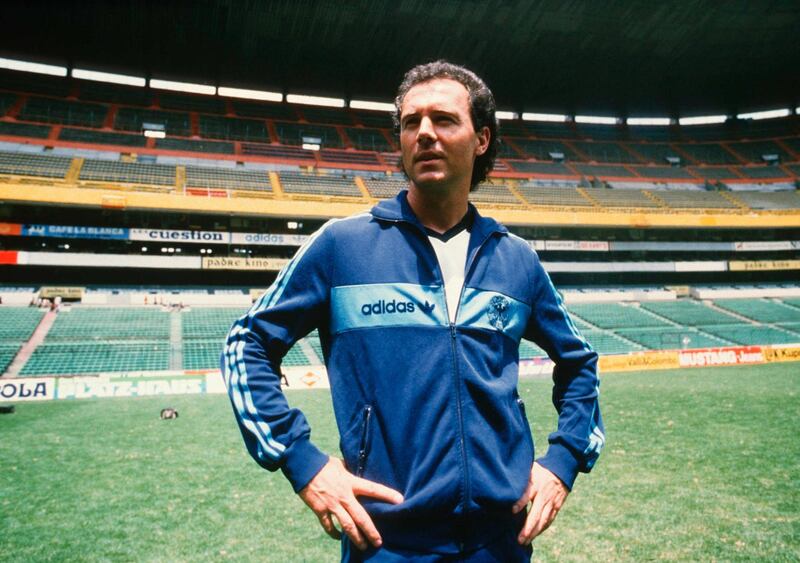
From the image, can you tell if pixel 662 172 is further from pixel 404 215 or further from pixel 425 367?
pixel 425 367

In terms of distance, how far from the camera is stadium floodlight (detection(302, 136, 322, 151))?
1666 inches

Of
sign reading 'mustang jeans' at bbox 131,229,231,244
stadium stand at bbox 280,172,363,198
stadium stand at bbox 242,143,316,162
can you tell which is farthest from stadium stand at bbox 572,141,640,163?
sign reading 'mustang jeans' at bbox 131,229,231,244

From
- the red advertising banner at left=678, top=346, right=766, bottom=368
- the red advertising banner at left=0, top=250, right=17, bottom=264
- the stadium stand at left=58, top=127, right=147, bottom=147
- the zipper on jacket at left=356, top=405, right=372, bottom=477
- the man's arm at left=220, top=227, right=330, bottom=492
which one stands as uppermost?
the stadium stand at left=58, top=127, right=147, bottom=147

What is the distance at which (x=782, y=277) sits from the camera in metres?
42.9

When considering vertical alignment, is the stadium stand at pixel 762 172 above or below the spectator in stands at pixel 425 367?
above

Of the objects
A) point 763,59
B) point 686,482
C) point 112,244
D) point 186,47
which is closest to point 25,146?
point 112,244

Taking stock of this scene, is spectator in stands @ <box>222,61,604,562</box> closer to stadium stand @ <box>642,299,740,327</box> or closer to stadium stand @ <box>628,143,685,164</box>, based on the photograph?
stadium stand @ <box>642,299,740,327</box>

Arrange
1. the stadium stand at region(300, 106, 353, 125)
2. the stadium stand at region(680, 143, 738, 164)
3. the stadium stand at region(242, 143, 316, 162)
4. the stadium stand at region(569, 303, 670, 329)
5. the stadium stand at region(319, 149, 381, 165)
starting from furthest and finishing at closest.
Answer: the stadium stand at region(680, 143, 738, 164), the stadium stand at region(300, 106, 353, 125), the stadium stand at region(319, 149, 381, 165), the stadium stand at region(242, 143, 316, 162), the stadium stand at region(569, 303, 670, 329)

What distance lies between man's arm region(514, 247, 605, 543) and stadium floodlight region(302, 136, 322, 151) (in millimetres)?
42154

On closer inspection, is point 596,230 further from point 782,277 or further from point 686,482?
point 686,482

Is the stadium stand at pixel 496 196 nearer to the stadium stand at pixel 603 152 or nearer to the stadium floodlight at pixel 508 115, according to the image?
the stadium floodlight at pixel 508 115

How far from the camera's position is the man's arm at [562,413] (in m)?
1.86

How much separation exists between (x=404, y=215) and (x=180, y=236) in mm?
32730

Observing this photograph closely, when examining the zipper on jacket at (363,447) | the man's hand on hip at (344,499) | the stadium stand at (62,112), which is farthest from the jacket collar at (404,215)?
the stadium stand at (62,112)
